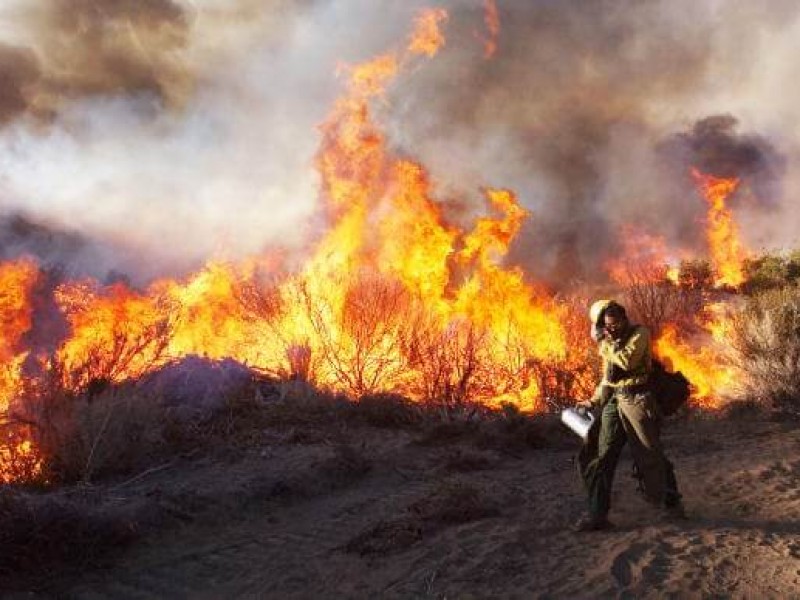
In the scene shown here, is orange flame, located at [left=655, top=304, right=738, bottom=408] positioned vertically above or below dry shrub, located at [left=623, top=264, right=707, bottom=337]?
below

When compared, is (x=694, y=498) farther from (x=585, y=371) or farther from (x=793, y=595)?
(x=585, y=371)

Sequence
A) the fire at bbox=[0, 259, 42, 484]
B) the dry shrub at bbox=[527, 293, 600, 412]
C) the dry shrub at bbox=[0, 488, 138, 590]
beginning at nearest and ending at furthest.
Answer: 1. the dry shrub at bbox=[0, 488, 138, 590]
2. the fire at bbox=[0, 259, 42, 484]
3. the dry shrub at bbox=[527, 293, 600, 412]

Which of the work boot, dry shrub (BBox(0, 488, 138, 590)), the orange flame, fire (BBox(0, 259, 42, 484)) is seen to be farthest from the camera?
the orange flame

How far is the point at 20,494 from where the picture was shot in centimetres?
602

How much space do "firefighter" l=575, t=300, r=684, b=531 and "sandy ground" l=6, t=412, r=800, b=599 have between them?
0.27 meters

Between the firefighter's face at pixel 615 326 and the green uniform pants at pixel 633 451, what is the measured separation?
1.57 feet

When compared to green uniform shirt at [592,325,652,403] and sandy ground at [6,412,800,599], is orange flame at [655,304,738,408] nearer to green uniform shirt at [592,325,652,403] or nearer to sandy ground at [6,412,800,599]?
sandy ground at [6,412,800,599]

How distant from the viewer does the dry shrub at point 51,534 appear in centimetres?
550

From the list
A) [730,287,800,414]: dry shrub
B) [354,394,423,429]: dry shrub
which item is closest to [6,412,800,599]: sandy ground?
[730,287,800,414]: dry shrub

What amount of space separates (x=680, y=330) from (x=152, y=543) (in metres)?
10.5

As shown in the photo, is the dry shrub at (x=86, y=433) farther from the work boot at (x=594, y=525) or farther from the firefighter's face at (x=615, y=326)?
the firefighter's face at (x=615, y=326)

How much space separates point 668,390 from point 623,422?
460 mm

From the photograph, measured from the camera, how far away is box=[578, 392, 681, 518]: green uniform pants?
205 inches

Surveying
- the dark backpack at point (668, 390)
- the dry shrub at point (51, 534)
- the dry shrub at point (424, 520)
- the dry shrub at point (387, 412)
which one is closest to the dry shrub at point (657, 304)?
the dry shrub at point (387, 412)
